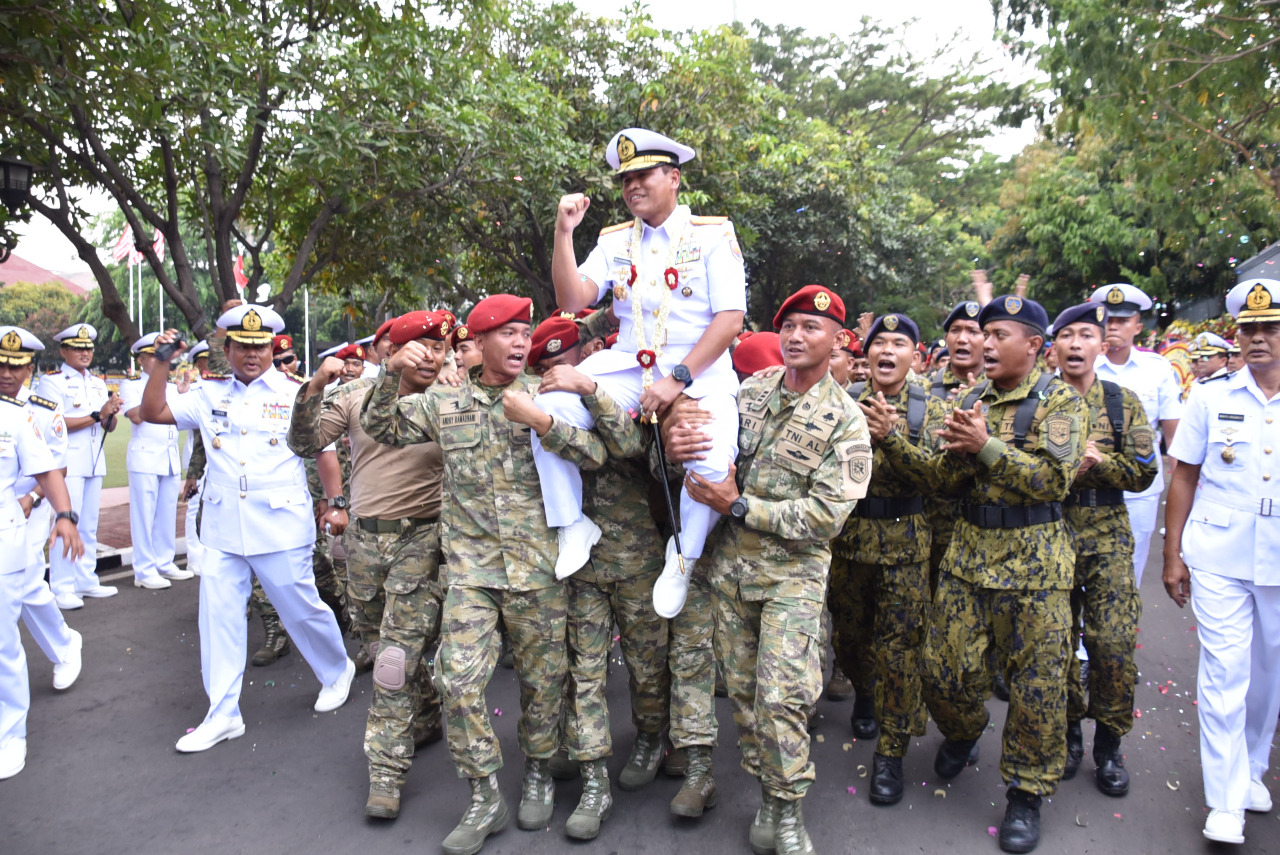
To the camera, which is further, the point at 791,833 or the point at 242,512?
the point at 242,512

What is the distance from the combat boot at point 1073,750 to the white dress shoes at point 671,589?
81.4 inches

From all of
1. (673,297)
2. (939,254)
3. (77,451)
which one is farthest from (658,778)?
(939,254)

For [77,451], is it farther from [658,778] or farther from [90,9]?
[658,778]

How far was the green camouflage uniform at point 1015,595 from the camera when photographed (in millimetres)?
3695

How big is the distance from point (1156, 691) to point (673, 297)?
3.97 metres

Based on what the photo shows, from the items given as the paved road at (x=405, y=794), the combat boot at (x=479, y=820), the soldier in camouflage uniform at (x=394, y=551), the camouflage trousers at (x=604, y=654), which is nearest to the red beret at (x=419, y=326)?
the soldier in camouflage uniform at (x=394, y=551)

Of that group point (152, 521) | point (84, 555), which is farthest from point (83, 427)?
point (84, 555)

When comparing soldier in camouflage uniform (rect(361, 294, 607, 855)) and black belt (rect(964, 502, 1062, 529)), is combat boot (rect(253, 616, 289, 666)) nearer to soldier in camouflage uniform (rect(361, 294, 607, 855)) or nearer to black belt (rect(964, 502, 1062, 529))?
soldier in camouflage uniform (rect(361, 294, 607, 855))

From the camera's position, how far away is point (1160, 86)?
1012 centimetres

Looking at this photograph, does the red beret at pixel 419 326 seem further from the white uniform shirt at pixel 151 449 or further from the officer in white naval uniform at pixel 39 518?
the white uniform shirt at pixel 151 449

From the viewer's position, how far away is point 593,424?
390 centimetres

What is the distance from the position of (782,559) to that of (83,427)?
7094 millimetres

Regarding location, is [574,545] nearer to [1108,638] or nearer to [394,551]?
[394,551]

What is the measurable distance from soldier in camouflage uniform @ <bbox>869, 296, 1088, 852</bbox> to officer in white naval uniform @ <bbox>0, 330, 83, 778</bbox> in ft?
14.2
